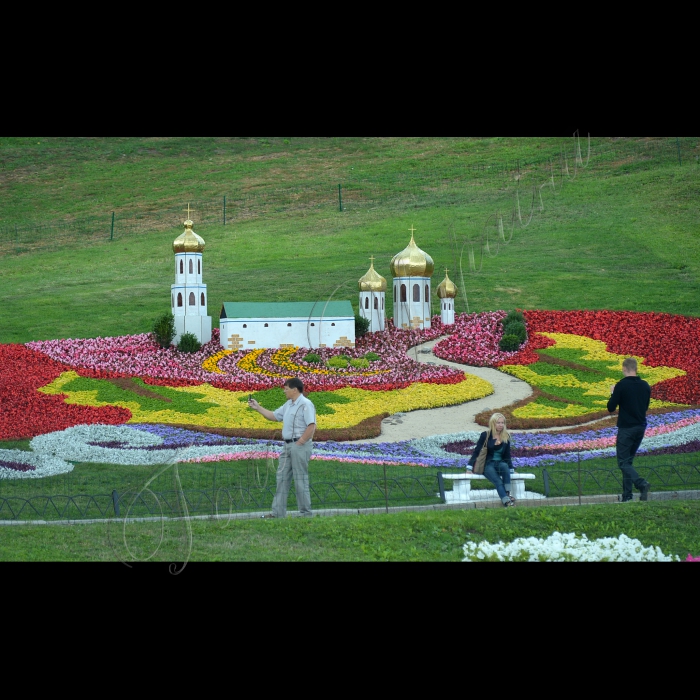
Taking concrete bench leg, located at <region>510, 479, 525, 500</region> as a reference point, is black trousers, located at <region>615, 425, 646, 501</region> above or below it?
above

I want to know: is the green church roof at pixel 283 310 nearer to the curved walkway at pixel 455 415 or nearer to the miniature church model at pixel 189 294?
the miniature church model at pixel 189 294

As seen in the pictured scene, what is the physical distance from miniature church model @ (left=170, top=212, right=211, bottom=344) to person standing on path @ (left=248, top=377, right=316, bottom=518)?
64.4 ft

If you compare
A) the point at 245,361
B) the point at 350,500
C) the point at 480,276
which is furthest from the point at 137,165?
the point at 350,500

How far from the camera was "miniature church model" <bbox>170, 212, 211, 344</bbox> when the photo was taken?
33.0 m

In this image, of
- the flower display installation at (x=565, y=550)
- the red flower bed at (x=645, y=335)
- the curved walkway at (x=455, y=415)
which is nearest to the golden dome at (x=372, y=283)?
the red flower bed at (x=645, y=335)

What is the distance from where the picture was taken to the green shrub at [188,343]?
3209 cm

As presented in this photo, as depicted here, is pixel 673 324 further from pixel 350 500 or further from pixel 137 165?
pixel 137 165

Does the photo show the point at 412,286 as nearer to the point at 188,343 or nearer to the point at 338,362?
the point at 338,362

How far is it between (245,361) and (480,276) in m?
13.6

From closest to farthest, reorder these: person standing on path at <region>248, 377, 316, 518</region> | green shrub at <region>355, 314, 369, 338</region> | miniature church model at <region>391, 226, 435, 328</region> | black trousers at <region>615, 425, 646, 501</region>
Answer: person standing on path at <region>248, 377, 316, 518</region> < black trousers at <region>615, 425, 646, 501</region> < green shrub at <region>355, 314, 369, 338</region> < miniature church model at <region>391, 226, 435, 328</region>

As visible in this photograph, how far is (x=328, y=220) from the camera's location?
52812 millimetres

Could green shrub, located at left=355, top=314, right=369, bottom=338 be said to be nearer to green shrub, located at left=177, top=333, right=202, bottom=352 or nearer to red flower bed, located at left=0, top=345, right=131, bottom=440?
green shrub, located at left=177, top=333, right=202, bottom=352

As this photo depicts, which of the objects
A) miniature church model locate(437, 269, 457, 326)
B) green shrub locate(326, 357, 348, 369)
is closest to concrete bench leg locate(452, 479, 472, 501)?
green shrub locate(326, 357, 348, 369)

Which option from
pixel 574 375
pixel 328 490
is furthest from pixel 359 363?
pixel 328 490
